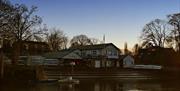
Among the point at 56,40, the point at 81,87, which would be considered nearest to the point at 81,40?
the point at 56,40

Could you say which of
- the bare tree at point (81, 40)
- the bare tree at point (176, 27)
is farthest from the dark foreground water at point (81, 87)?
the bare tree at point (81, 40)

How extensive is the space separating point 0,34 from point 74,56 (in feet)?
88.0

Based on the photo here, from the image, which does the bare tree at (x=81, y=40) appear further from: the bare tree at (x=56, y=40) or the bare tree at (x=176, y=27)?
the bare tree at (x=176, y=27)

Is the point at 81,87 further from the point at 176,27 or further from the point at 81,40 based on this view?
the point at 81,40

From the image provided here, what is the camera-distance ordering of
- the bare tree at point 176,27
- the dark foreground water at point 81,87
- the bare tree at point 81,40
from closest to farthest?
1. the dark foreground water at point 81,87
2. the bare tree at point 176,27
3. the bare tree at point 81,40

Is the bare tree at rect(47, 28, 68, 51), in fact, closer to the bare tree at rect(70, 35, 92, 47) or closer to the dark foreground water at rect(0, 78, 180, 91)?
the bare tree at rect(70, 35, 92, 47)

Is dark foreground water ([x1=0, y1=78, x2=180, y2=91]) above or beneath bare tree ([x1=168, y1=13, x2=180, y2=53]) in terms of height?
beneath

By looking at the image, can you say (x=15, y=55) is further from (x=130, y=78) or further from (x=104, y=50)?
(x=104, y=50)

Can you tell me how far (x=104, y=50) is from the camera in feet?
266

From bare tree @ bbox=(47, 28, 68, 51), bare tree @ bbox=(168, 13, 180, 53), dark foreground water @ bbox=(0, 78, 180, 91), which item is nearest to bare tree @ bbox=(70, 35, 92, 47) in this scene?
bare tree @ bbox=(47, 28, 68, 51)

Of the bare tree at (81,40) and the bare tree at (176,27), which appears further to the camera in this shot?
the bare tree at (81,40)

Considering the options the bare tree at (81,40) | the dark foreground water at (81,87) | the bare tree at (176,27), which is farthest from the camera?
the bare tree at (81,40)

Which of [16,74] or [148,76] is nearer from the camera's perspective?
[16,74]

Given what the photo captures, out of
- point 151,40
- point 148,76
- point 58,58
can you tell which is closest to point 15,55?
point 58,58
